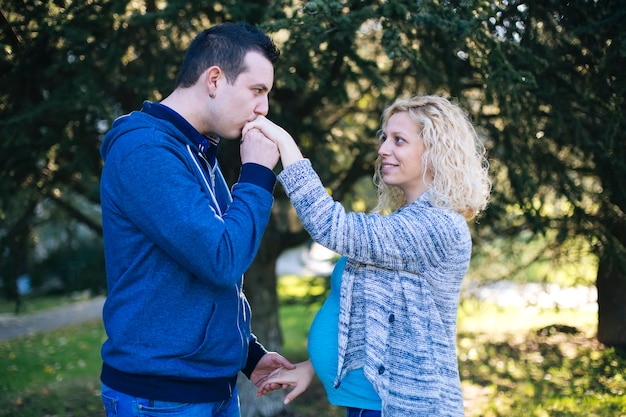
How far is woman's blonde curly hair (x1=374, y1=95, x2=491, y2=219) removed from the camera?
8.43 ft

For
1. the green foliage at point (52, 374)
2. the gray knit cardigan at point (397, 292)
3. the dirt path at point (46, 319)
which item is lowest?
the dirt path at point (46, 319)

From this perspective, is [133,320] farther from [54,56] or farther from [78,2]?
[54,56]

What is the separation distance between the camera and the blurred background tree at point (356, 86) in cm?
373

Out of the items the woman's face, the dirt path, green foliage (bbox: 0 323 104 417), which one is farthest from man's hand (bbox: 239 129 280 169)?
the dirt path

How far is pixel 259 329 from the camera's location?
627 centimetres

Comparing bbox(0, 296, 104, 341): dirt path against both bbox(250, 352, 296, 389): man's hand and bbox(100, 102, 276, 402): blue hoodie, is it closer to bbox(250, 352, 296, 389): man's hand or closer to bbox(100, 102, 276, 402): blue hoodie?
bbox(250, 352, 296, 389): man's hand

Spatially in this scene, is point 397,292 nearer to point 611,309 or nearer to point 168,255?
point 168,255

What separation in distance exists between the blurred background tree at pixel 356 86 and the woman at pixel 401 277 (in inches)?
48.7

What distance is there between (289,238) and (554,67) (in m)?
3.19

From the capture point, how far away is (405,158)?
8.80 ft

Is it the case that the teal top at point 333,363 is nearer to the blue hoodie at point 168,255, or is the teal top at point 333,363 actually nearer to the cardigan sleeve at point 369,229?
the cardigan sleeve at point 369,229

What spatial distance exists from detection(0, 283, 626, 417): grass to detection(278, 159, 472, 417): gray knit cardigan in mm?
2939

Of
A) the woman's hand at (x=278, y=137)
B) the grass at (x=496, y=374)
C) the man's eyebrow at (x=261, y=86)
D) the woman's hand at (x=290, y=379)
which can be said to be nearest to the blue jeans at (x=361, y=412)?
the woman's hand at (x=290, y=379)

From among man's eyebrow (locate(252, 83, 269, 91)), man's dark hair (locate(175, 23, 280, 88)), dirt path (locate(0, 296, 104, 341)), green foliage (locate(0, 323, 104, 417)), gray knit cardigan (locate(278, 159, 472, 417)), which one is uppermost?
man's dark hair (locate(175, 23, 280, 88))
